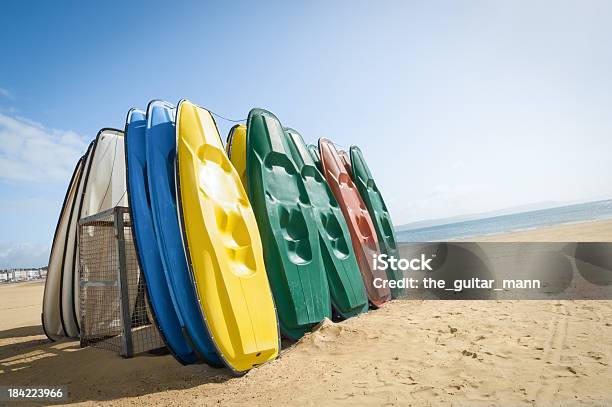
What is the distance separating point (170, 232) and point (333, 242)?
101 inches

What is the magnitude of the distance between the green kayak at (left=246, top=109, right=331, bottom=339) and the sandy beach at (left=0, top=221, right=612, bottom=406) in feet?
1.15

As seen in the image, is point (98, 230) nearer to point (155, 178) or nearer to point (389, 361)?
point (155, 178)

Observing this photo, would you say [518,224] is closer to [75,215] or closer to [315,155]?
[315,155]

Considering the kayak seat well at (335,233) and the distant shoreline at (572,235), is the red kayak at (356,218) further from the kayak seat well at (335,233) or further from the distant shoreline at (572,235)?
the distant shoreline at (572,235)

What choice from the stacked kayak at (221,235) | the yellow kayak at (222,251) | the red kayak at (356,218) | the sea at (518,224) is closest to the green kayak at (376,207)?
the red kayak at (356,218)

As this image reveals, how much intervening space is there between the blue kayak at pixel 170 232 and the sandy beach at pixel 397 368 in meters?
0.31

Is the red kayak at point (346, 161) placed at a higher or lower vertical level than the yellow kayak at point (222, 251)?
higher

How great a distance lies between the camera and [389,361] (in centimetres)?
310

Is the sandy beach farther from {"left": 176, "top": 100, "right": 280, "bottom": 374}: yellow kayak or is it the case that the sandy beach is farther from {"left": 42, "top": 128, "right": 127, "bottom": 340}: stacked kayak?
{"left": 42, "top": 128, "right": 127, "bottom": 340}: stacked kayak

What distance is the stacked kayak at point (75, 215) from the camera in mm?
5402

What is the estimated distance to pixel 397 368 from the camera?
9.62 ft

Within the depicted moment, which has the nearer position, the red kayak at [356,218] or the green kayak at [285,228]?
the green kayak at [285,228]

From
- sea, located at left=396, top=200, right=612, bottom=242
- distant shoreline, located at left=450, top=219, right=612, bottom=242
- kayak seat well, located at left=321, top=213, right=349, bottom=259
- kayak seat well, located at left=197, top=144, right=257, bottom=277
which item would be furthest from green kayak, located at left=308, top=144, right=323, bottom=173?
sea, located at left=396, top=200, right=612, bottom=242

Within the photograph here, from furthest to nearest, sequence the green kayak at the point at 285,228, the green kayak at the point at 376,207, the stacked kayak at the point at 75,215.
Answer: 1. the green kayak at the point at 376,207
2. the stacked kayak at the point at 75,215
3. the green kayak at the point at 285,228
